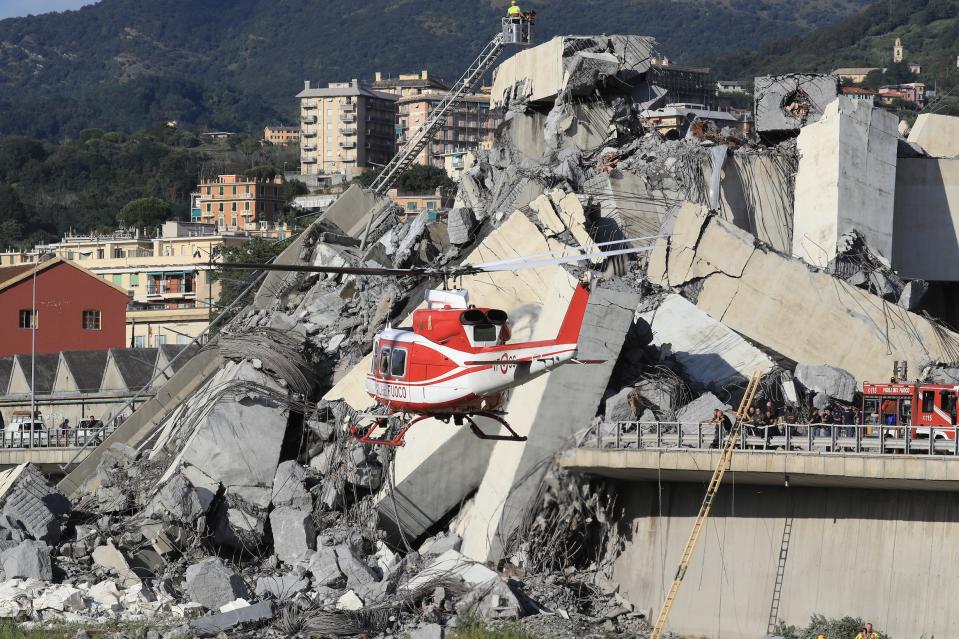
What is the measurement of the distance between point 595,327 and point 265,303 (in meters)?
17.8

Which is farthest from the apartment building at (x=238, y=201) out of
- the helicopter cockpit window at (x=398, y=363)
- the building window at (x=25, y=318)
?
the helicopter cockpit window at (x=398, y=363)

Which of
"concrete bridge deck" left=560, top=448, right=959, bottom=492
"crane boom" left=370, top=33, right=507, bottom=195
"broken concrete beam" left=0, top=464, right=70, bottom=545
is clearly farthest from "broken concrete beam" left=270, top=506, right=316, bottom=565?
"crane boom" left=370, top=33, right=507, bottom=195

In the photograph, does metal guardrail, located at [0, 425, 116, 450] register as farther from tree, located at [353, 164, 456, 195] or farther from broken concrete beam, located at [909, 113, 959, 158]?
tree, located at [353, 164, 456, 195]

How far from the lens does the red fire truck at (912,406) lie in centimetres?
3173

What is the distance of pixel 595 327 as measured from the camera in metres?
33.4

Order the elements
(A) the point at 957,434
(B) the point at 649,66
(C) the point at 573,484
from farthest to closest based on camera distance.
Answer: (B) the point at 649,66 < (C) the point at 573,484 < (A) the point at 957,434

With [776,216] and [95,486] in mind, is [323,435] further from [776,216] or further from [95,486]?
[776,216]

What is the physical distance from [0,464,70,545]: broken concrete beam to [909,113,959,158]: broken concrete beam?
29.1 meters

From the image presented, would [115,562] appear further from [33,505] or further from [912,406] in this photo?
[912,406]

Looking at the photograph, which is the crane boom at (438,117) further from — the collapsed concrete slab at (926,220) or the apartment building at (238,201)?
the apartment building at (238,201)

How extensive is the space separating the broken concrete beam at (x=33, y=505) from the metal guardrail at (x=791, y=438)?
43.2 feet

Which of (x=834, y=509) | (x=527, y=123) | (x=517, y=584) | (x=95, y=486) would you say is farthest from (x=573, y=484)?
(x=527, y=123)

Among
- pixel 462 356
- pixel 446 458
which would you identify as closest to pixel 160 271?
pixel 446 458

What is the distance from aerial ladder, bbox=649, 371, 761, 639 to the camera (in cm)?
2944
